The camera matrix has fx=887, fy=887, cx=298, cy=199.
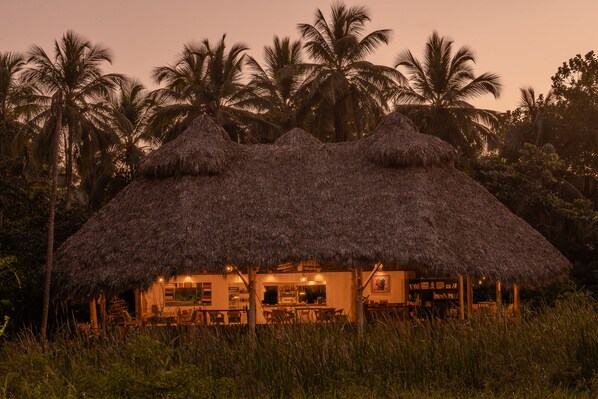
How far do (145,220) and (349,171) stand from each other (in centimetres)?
447

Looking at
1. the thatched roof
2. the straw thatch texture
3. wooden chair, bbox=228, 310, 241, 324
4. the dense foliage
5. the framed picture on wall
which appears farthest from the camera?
the dense foliage

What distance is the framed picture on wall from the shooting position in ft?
69.6

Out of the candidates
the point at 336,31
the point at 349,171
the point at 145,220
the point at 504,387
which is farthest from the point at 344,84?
the point at 504,387

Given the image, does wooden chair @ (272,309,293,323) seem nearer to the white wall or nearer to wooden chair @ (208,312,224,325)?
wooden chair @ (208,312,224,325)

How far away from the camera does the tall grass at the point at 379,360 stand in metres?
10.0

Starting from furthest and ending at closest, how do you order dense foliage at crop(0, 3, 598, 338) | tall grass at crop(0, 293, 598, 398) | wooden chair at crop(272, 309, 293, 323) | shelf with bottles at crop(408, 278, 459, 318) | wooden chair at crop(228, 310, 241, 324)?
dense foliage at crop(0, 3, 598, 338) → shelf with bottles at crop(408, 278, 459, 318) → wooden chair at crop(228, 310, 241, 324) → wooden chair at crop(272, 309, 293, 323) → tall grass at crop(0, 293, 598, 398)

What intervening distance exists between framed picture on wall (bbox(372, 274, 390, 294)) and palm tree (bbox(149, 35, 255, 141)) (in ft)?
30.3

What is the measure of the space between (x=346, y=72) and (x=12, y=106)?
41.7 feet

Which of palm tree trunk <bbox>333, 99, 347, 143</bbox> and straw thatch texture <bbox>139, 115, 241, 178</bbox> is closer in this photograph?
straw thatch texture <bbox>139, 115, 241, 178</bbox>

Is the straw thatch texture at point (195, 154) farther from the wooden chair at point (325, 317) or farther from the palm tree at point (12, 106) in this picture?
the palm tree at point (12, 106)

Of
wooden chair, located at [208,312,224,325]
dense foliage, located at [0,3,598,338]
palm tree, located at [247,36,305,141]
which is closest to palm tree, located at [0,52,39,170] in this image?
dense foliage, located at [0,3,598,338]

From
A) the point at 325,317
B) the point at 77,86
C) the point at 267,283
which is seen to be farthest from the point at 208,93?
the point at 325,317

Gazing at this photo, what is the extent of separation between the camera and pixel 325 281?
20844 mm

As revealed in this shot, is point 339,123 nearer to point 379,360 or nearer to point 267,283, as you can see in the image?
point 267,283
